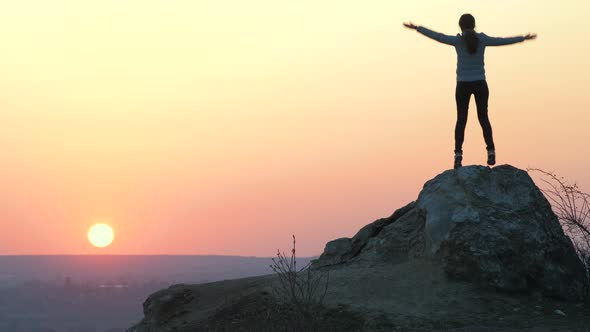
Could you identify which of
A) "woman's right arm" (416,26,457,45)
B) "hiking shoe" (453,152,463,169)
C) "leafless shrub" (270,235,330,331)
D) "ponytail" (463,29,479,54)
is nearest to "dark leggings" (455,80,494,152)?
"hiking shoe" (453,152,463,169)

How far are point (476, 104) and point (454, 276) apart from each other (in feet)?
9.41

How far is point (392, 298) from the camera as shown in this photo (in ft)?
43.2

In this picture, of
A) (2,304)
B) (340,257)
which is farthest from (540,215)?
(2,304)

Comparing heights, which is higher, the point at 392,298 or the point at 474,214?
the point at 474,214

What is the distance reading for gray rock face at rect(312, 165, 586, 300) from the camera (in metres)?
13.8

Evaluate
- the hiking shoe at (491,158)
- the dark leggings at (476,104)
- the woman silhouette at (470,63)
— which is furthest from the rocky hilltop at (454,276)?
the woman silhouette at (470,63)

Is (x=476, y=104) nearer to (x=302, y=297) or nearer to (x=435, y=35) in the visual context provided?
(x=435, y=35)

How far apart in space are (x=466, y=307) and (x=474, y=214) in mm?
1868

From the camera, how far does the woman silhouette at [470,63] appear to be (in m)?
14.1

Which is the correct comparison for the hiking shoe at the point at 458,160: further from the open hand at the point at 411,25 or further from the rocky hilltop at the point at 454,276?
the open hand at the point at 411,25

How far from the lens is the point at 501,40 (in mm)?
14344

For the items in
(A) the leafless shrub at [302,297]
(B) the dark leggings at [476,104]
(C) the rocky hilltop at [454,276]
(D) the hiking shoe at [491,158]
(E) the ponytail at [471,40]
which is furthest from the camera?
(D) the hiking shoe at [491,158]

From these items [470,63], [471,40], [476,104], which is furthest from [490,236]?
[471,40]

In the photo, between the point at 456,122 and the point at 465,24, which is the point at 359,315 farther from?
the point at 465,24
